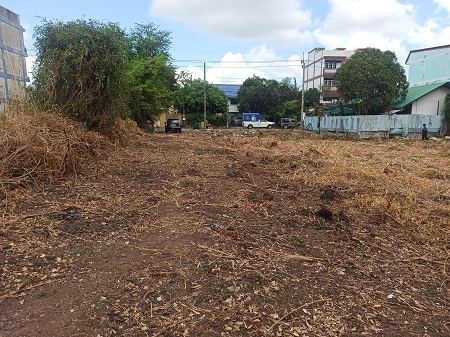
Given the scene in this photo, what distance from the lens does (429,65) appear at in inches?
1389

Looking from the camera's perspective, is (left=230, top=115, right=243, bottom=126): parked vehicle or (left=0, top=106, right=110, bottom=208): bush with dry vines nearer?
(left=0, top=106, right=110, bottom=208): bush with dry vines

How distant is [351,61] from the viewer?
28.6 meters

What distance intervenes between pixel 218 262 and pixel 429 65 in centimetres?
4092

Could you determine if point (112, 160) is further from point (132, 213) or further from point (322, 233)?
point (322, 233)

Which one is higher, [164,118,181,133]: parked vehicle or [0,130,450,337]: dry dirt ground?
[164,118,181,133]: parked vehicle

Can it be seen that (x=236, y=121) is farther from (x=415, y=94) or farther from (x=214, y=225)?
(x=214, y=225)

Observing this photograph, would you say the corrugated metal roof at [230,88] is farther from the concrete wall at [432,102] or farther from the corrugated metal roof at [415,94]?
the concrete wall at [432,102]

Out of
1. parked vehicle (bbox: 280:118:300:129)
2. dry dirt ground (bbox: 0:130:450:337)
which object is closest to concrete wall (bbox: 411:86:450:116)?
parked vehicle (bbox: 280:118:300:129)

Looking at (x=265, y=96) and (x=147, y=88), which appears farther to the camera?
(x=265, y=96)

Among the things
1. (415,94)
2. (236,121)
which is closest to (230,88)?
(236,121)

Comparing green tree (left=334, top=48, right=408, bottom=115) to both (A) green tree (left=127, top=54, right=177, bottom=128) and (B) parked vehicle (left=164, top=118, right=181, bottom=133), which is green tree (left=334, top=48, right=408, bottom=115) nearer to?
(B) parked vehicle (left=164, top=118, right=181, bottom=133)

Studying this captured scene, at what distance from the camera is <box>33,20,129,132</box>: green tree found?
9.03 metres

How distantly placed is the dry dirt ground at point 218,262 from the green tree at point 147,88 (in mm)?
15899

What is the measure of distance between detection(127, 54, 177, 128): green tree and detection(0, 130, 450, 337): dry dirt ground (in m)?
15.9
